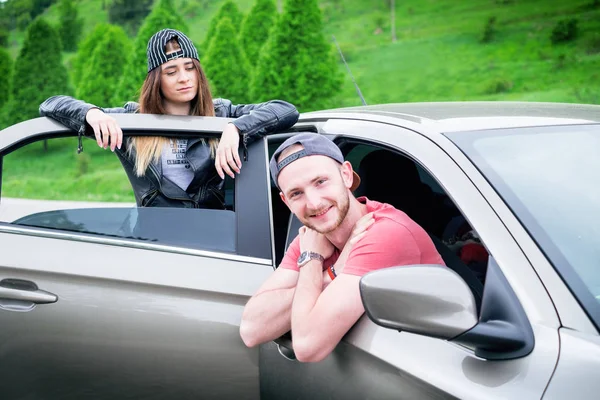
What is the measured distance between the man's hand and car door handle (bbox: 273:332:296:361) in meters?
0.24

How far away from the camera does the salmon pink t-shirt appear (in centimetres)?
190

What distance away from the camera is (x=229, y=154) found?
8.01 feet

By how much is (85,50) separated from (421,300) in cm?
1543

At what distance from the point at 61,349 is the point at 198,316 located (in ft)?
1.53

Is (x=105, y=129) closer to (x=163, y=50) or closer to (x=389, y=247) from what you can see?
(x=163, y=50)

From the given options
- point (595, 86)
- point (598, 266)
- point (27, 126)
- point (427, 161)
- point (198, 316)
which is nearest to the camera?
point (598, 266)

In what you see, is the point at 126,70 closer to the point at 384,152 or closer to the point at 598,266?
the point at 384,152

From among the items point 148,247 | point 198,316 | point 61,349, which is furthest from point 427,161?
point 61,349

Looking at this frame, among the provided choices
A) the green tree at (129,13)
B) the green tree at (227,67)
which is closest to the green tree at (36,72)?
the green tree at (129,13)

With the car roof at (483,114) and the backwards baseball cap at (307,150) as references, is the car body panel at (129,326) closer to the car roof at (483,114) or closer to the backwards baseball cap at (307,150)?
the backwards baseball cap at (307,150)

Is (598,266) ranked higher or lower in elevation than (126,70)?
lower

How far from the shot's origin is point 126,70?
14.2 m

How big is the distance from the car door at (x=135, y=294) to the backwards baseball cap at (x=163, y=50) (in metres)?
0.52

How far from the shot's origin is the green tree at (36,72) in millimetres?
15406
